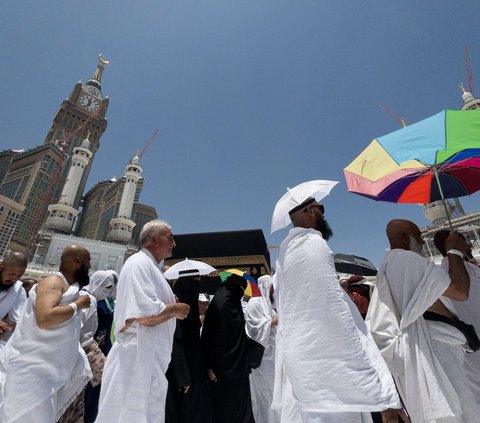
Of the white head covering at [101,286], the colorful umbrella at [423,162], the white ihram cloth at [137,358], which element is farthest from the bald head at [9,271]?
the colorful umbrella at [423,162]

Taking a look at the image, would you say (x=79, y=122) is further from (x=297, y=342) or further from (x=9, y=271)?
(x=297, y=342)

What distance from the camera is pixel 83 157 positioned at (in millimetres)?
52062

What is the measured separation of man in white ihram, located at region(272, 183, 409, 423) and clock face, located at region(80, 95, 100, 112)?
3329 inches

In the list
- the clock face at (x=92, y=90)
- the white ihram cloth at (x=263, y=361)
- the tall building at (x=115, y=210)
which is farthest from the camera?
the clock face at (x=92, y=90)

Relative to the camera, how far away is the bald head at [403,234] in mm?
1865

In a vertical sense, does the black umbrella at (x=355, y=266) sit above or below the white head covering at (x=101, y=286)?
above

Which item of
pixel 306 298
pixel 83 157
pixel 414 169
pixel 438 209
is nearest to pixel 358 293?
pixel 414 169

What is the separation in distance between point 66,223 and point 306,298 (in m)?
54.3

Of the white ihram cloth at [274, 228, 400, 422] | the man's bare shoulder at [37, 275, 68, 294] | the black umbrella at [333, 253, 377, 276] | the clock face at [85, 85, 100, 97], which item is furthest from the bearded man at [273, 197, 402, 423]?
the clock face at [85, 85, 100, 97]

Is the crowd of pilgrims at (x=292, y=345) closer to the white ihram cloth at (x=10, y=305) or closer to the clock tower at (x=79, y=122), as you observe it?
the white ihram cloth at (x=10, y=305)

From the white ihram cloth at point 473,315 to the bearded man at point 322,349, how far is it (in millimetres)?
720

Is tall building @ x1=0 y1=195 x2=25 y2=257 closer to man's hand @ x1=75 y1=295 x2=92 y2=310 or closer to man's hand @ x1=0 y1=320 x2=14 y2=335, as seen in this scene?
man's hand @ x1=0 y1=320 x2=14 y2=335

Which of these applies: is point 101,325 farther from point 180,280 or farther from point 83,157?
point 83,157

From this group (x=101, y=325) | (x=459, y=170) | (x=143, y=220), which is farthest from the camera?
(x=143, y=220)
